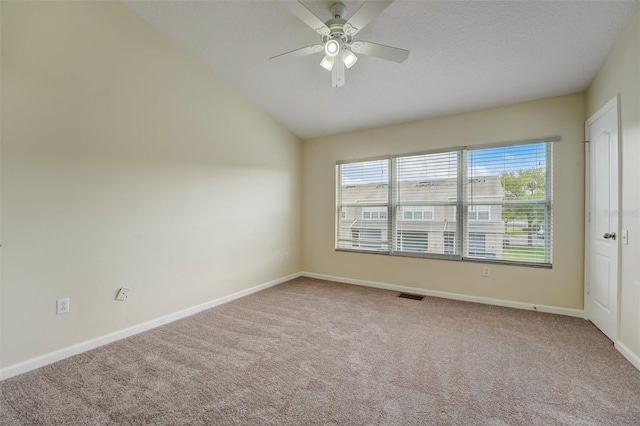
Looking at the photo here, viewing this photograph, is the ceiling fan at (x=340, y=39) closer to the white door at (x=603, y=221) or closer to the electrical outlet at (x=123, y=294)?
the white door at (x=603, y=221)

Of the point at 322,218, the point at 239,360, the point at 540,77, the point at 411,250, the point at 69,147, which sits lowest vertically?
the point at 239,360

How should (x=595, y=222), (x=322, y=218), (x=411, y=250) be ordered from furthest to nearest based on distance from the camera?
(x=322, y=218) < (x=411, y=250) < (x=595, y=222)

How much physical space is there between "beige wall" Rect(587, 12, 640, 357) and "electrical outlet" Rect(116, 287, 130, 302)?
4358 millimetres

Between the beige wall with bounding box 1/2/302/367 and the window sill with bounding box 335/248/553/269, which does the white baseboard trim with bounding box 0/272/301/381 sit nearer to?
the beige wall with bounding box 1/2/302/367

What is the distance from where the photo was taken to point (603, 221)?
2.76 meters

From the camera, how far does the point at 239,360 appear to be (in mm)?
2291

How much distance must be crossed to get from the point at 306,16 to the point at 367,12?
1.41ft

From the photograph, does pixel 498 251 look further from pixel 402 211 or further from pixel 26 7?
pixel 26 7

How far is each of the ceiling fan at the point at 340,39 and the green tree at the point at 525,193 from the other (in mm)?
2259

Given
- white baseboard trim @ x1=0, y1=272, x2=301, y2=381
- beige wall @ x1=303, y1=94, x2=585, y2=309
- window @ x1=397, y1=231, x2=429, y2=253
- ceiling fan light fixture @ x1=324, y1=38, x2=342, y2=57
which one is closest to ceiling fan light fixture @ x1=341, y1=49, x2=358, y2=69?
ceiling fan light fixture @ x1=324, y1=38, x2=342, y2=57

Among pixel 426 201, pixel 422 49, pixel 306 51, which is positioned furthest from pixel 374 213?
pixel 306 51

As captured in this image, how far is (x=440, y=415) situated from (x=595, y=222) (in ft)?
8.91

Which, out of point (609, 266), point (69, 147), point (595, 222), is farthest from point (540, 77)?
point (69, 147)

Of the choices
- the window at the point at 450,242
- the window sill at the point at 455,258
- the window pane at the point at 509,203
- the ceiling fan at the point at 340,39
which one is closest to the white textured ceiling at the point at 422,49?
the ceiling fan at the point at 340,39
